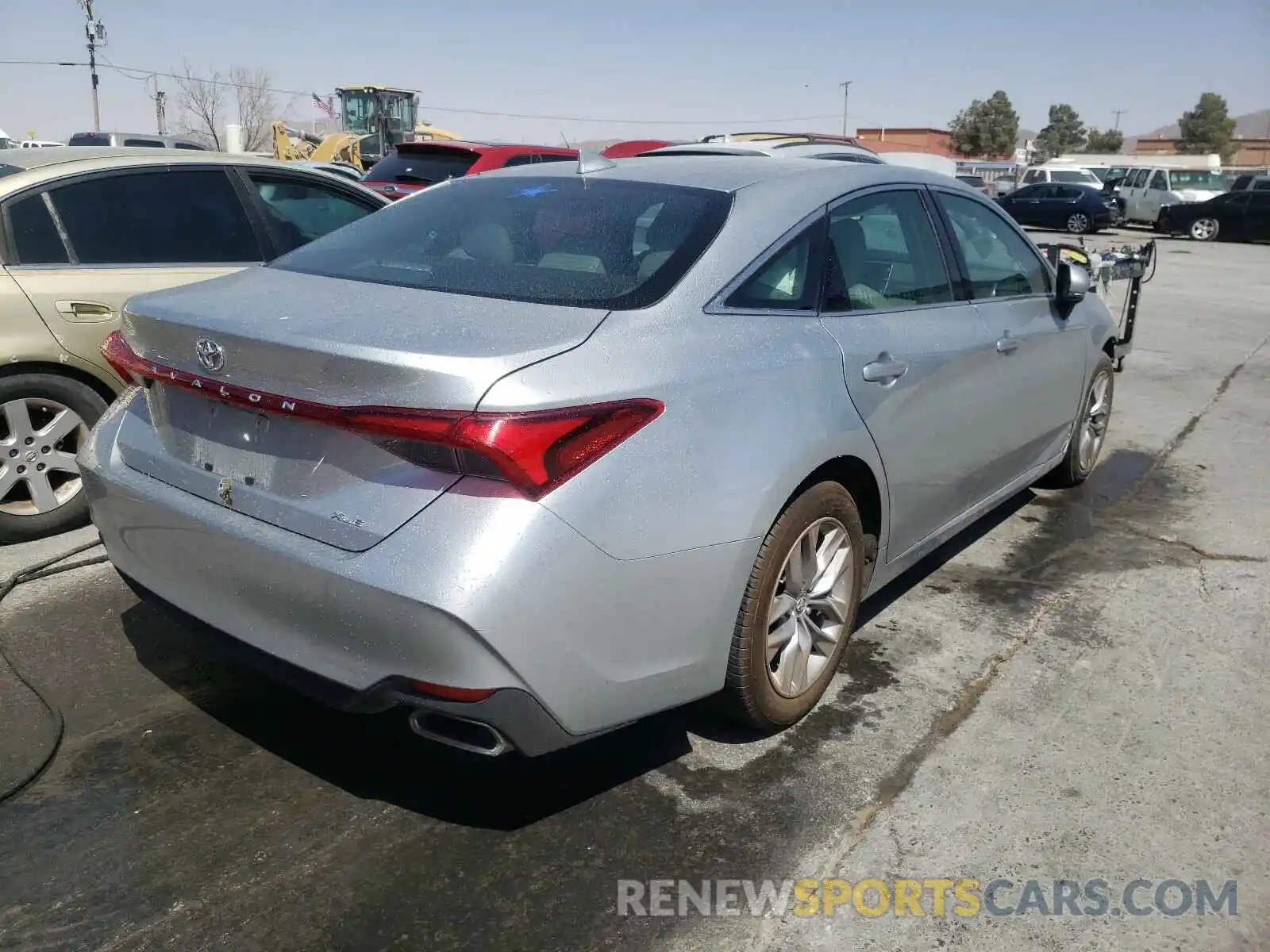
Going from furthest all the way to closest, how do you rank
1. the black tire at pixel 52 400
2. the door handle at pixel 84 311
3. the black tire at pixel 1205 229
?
the black tire at pixel 1205 229
the door handle at pixel 84 311
the black tire at pixel 52 400

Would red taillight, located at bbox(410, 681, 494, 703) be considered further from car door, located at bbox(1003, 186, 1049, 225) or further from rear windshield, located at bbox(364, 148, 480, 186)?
car door, located at bbox(1003, 186, 1049, 225)

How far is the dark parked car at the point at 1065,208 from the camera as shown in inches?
1112

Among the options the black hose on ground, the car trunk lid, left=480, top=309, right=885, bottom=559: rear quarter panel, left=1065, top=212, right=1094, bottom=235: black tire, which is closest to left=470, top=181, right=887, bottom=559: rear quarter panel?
left=480, top=309, right=885, bottom=559: rear quarter panel

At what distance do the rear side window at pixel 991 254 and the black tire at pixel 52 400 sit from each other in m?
3.53

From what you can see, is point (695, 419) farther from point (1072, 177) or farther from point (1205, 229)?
point (1072, 177)

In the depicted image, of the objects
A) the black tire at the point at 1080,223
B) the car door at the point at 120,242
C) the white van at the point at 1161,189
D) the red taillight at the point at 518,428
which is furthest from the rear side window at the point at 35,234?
the white van at the point at 1161,189

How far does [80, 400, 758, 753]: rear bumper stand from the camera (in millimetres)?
2148

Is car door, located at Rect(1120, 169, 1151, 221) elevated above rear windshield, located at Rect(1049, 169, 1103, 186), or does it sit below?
below

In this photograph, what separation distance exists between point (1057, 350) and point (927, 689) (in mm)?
1852

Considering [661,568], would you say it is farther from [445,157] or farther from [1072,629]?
[445,157]

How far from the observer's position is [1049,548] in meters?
4.78

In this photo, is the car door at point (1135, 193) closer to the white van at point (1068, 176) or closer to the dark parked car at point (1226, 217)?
the white van at point (1068, 176)

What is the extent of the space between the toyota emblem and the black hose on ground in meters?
0.82

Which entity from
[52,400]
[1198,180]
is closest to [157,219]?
[52,400]
